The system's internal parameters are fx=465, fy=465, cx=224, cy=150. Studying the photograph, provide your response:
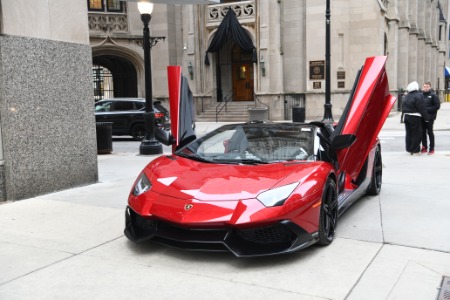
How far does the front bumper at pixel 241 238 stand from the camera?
3992 mm

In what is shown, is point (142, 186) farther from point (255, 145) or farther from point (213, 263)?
point (255, 145)

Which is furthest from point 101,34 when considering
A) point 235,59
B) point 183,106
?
point 183,106

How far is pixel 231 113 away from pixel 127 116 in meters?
10.3

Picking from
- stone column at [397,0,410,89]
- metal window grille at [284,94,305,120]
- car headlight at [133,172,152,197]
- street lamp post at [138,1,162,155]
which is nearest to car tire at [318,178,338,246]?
car headlight at [133,172,152,197]

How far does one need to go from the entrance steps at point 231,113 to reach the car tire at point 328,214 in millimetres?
21314

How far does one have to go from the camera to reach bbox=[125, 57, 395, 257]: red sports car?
4035 mm

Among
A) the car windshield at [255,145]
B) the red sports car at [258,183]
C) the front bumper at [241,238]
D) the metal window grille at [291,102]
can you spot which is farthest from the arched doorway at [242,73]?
the front bumper at [241,238]

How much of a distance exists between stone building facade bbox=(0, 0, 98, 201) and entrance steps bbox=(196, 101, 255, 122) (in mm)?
18469

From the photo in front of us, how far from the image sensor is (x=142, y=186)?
4836 mm

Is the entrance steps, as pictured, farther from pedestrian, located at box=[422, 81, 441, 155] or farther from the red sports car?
the red sports car

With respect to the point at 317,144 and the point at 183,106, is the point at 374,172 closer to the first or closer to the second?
the point at 317,144

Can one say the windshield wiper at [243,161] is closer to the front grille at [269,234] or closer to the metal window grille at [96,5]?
the front grille at [269,234]

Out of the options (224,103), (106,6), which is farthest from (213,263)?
(106,6)

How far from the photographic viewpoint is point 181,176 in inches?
186
